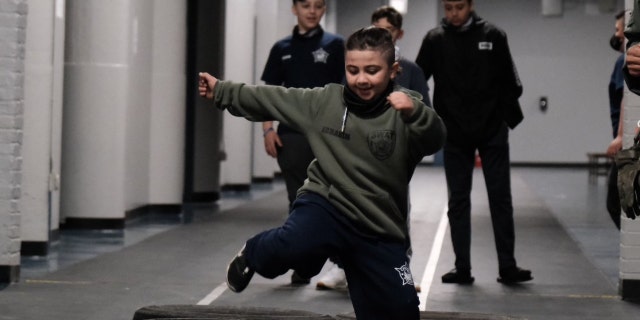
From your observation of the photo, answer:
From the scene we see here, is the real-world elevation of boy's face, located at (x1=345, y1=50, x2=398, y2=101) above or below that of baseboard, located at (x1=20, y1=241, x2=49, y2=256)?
above

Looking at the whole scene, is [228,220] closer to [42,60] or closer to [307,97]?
[42,60]

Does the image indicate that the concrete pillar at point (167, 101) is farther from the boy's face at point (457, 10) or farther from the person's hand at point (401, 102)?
the person's hand at point (401, 102)

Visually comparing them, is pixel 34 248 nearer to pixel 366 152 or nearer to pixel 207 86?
pixel 207 86

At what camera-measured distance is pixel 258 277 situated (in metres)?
8.59

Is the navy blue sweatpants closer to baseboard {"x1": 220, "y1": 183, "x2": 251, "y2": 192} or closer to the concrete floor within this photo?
the concrete floor

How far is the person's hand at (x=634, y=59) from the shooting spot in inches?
190

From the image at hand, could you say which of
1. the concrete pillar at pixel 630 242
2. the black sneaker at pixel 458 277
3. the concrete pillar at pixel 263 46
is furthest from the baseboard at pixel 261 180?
the concrete pillar at pixel 630 242

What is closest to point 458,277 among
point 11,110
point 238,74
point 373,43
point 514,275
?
point 514,275

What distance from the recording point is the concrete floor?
23.9 ft

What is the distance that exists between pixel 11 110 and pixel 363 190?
154 inches

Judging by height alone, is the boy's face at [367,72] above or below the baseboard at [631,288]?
above

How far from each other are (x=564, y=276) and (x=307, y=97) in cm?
426

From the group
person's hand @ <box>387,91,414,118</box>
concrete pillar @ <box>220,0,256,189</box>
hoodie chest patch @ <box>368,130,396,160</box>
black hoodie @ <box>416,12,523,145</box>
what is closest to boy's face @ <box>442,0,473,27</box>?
black hoodie @ <box>416,12,523,145</box>

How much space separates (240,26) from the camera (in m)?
19.1
